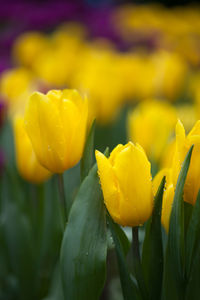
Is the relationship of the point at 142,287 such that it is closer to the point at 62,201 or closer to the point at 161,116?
the point at 62,201

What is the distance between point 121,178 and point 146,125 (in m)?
0.47

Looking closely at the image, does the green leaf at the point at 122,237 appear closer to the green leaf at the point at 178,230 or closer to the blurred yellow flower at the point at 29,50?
the green leaf at the point at 178,230

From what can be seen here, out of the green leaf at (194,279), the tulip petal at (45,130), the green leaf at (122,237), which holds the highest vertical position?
the tulip petal at (45,130)

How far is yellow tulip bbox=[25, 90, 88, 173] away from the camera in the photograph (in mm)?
625

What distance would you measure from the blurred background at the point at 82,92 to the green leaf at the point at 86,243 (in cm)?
15

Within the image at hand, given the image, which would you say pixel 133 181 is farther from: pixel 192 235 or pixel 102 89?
pixel 102 89

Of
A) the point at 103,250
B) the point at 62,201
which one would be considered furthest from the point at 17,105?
the point at 103,250

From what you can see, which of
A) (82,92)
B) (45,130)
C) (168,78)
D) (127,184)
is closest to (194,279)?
(127,184)

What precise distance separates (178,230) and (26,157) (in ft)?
0.98

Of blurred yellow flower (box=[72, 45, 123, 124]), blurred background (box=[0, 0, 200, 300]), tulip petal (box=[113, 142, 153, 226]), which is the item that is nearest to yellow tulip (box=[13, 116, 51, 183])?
blurred background (box=[0, 0, 200, 300])

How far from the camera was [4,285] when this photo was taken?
3.00ft

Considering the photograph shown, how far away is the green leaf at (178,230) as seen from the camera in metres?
0.54

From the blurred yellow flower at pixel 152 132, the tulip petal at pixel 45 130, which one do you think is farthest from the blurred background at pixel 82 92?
the tulip petal at pixel 45 130

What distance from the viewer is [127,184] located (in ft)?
1.79
